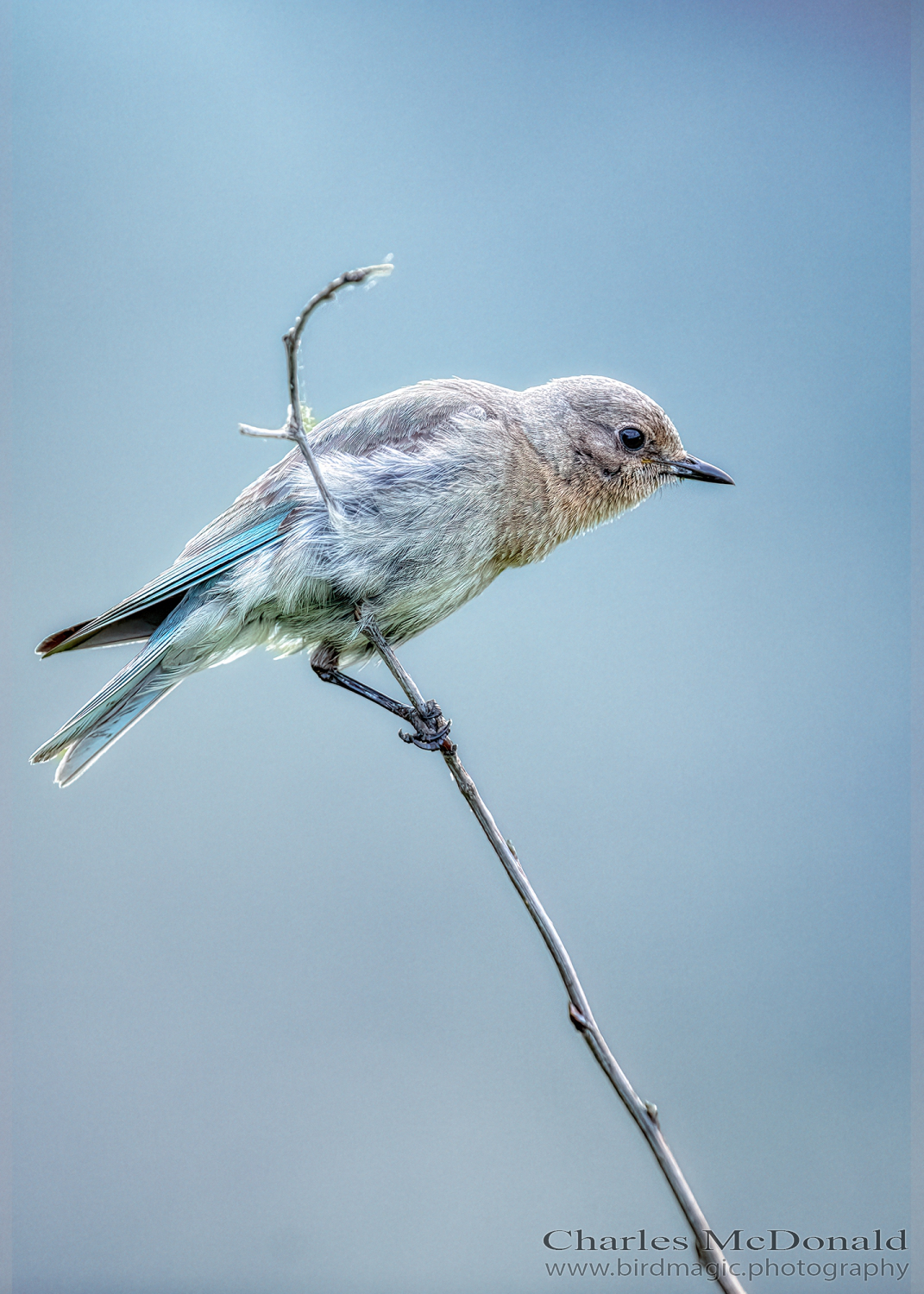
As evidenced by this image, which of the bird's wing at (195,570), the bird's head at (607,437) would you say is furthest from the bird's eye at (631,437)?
the bird's wing at (195,570)

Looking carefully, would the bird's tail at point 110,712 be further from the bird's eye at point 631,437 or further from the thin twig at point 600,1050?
the bird's eye at point 631,437

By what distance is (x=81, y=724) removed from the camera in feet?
5.38

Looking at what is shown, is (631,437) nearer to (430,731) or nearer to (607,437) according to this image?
(607,437)

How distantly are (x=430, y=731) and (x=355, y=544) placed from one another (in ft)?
0.97

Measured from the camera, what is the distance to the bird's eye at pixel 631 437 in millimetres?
1878

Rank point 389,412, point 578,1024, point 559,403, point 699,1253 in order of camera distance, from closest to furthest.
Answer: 1. point 699,1253
2. point 578,1024
3. point 389,412
4. point 559,403

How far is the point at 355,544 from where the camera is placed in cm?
163

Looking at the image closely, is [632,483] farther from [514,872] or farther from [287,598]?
[514,872]

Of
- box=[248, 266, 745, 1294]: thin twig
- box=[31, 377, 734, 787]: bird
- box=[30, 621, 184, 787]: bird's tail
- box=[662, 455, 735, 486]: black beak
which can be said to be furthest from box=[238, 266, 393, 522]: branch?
box=[662, 455, 735, 486]: black beak

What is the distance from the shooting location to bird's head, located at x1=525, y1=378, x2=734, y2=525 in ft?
6.07

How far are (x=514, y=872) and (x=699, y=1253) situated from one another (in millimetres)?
376

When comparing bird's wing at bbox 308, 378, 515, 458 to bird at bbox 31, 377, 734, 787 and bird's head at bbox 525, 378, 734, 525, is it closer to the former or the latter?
bird at bbox 31, 377, 734, 787

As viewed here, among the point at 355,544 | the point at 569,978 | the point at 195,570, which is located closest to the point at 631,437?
the point at 355,544

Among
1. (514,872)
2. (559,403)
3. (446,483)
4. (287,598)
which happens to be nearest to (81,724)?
(287,598)
